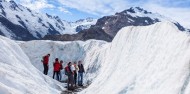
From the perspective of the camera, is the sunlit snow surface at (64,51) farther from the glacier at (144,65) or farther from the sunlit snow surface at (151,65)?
the sunlit snow surface at (151,65)

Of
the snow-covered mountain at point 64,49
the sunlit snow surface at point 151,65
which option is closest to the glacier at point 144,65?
the sunlit snow surface at point 151,65

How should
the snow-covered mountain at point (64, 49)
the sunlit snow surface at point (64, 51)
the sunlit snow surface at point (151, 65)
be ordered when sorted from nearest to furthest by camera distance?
1. the sunlit snow surface at point (151, 65)
2. the sunlit snow surface at point (64, 51)
3. the snow-covered mountain at point (64, 49)

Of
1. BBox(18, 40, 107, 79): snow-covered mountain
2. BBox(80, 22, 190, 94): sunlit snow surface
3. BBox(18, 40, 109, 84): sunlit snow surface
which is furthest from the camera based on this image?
BBox(18, 40, 107, 79): snow-covered mountain

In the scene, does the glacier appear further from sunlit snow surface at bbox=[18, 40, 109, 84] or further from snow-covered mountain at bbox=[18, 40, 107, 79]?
snow-covered mountain at bbox=[18, 40, 107, 79]

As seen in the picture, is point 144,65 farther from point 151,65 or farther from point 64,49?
→ point 64,49

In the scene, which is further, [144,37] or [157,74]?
[144,37]

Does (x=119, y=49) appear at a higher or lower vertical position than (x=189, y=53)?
higher

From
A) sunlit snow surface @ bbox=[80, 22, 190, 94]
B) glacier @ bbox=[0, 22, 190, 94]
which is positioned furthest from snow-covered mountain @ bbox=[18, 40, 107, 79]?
sunlit snow surface @ bbox=[80, 22, 190, 94]

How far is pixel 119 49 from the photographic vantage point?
22312 mm

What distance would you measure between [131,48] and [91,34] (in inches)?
4173

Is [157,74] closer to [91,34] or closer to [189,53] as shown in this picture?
[189,53]

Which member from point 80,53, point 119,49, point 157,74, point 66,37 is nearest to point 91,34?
point 66,37

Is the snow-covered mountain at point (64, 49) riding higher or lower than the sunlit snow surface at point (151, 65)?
higher

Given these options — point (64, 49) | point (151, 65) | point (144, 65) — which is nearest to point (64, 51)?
point (64, 49)
